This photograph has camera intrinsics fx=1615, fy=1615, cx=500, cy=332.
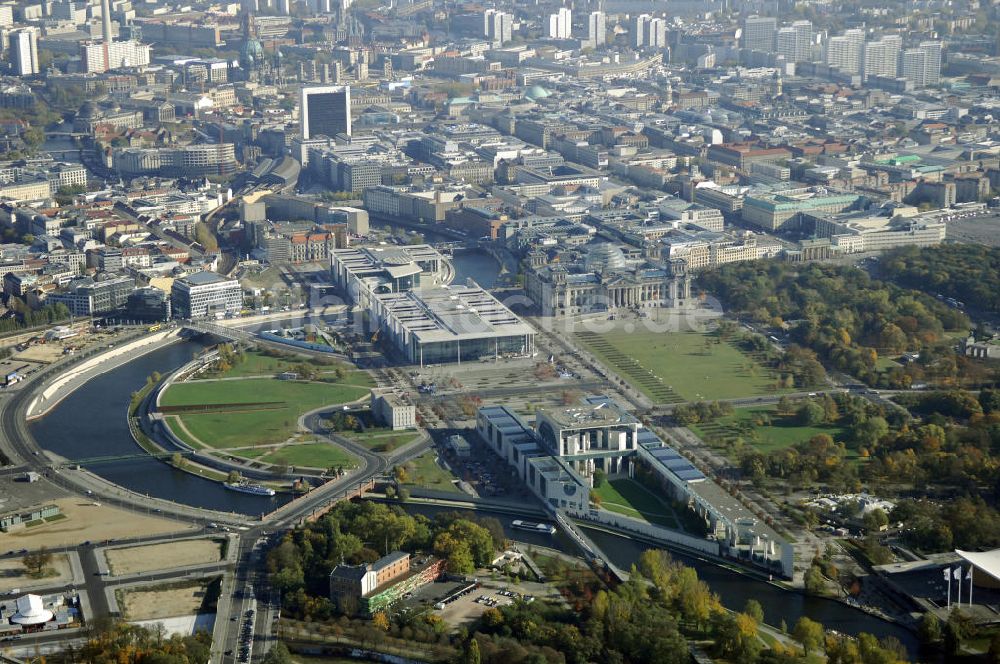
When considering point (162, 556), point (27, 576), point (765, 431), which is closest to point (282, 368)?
point (162, 556)

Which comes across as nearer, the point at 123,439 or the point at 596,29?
the point at 123,439

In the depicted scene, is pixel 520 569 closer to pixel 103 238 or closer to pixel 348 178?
pixel 103 238

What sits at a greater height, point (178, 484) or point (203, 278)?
point (203, 278)

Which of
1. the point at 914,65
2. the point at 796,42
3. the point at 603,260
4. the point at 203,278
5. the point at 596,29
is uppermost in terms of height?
the point at 596,29

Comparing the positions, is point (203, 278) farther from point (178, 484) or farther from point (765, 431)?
point (765, 431)

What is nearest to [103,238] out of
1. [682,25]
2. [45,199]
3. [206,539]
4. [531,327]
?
[45,199]

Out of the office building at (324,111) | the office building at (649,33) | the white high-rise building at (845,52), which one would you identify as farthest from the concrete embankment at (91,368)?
the office building at (649,33)
